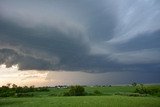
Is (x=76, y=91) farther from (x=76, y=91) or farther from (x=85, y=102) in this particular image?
(x=85, y=102)

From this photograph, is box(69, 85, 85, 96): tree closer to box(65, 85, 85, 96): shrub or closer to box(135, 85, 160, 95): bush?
box(65, 85, 85, 96): shrub

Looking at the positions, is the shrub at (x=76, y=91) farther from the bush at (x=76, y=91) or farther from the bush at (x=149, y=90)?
the bush at (x=149, y=90)

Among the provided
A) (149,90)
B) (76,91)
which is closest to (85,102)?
(76,91)

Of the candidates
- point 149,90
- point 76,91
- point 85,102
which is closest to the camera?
point 85,102

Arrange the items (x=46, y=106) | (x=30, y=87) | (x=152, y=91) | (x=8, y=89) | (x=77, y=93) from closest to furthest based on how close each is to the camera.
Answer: (x=46, y=106), (x=77, y=93), (x=152, y=91), (x=8, y=89), (x=30, y=87)

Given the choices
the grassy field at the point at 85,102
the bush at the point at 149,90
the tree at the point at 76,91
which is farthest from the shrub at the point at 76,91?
the grassy field at the point at 85,102

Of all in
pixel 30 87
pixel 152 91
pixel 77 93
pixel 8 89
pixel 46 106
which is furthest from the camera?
pixel 30 87

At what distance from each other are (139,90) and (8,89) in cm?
5187

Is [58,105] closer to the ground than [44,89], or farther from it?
closer to the ground

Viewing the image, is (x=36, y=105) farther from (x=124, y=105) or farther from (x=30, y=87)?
(x=30, y=87)

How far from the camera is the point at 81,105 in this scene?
5612 centimetres

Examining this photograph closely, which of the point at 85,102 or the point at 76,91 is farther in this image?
the point at 76,91

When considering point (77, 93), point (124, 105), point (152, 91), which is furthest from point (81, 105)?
point (152, 91)

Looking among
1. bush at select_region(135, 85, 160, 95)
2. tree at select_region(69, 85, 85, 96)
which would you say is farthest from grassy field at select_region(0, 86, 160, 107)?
bush at select_region(135, 85, 160, 95)
